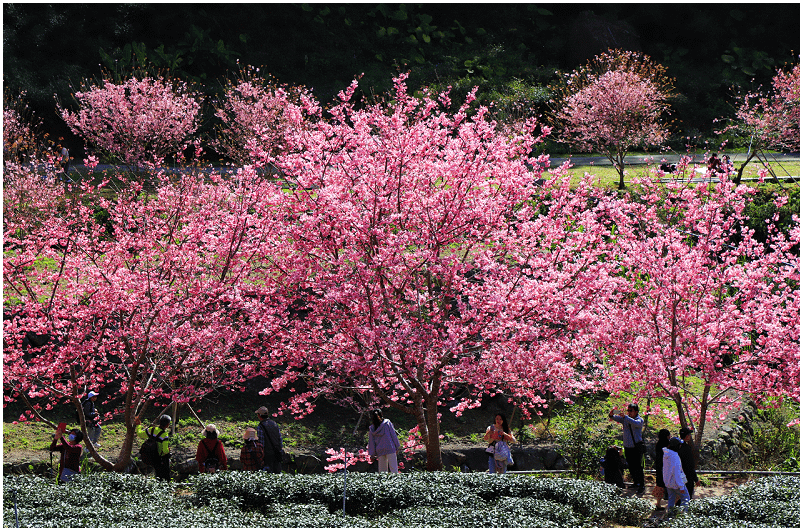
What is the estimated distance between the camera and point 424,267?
30.4 ft

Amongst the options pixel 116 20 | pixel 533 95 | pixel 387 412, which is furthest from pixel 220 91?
pixel 387 412

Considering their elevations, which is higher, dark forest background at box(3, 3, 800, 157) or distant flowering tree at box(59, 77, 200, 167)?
dark forest background at box(3, 3, 800, 157)

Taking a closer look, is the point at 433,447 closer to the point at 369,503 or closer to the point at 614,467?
the point at 369,503

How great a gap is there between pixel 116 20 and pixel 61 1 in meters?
2.46

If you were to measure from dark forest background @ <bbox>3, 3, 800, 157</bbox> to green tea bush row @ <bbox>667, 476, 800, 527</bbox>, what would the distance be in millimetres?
22024

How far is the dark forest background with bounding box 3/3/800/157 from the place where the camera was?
106ft

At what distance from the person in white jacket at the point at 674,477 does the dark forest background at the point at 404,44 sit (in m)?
21.6

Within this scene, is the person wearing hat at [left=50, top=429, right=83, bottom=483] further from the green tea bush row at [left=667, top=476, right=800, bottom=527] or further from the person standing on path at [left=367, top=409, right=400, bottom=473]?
the green tea bush row at [left=667, top=476, right=800, bottom=527]

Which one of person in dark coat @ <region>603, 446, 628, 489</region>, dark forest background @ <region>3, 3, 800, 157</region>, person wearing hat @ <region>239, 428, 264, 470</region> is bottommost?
person in dark coat @ <region>603, 446, 628, 489</region>

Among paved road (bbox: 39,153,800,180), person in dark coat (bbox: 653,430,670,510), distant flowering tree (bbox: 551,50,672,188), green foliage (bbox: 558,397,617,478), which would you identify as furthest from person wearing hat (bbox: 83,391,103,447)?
distant flowering tree (bbox: 551,50,672,188)

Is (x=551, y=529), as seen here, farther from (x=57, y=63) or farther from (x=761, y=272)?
(x=57, y=63)

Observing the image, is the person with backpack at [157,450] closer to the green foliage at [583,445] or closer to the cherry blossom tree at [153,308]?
the cherry blossom tree at [153,308]

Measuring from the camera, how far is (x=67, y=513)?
7438mm

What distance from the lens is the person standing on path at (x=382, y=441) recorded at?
30.8 feet
